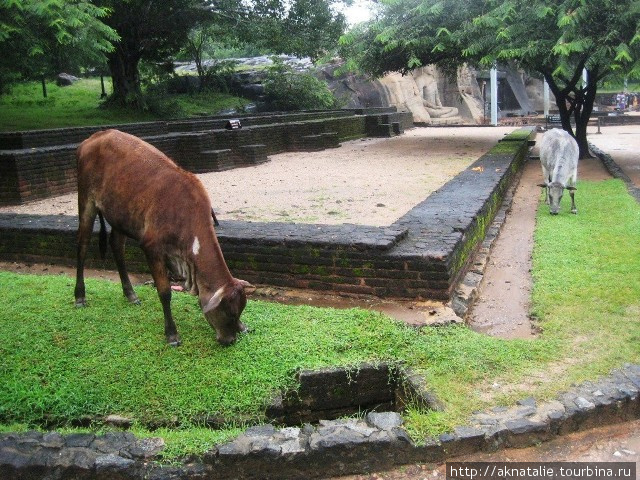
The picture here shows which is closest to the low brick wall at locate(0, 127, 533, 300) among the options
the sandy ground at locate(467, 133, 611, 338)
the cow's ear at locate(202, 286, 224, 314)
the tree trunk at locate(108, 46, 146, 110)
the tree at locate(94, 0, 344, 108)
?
the sandy ground at locate(467, 133, 611, 338)

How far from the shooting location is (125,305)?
523 centimetres

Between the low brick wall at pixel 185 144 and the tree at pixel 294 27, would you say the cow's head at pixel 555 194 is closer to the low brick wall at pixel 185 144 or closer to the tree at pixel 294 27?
the low brick wall at pixel 185 144

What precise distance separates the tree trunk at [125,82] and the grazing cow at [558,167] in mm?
14943

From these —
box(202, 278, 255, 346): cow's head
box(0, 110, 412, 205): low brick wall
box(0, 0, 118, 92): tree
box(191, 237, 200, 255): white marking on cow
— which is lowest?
box(202, 278, 255, 346): cow's head

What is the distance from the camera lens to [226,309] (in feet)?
13.5

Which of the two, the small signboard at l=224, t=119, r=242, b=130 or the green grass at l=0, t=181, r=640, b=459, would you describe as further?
the small signboard at l=224, t=119, r=242, b=130

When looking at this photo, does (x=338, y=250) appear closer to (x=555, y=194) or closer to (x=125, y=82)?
(x=555, y=194)

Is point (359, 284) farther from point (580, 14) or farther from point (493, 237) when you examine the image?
→ point (580, 14)

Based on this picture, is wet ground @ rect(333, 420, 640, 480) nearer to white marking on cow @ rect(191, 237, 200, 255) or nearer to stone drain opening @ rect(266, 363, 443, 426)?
stone drain opening @ rect(266, 363, 443, 426)

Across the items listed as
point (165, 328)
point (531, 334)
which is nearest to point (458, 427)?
point (531, 334)

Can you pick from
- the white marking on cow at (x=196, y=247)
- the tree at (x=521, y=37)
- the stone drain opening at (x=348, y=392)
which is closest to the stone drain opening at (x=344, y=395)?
the stone drain opening at (x=348, y=392)

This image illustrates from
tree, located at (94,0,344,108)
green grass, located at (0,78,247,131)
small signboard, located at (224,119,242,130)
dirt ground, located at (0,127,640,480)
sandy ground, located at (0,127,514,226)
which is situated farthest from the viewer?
tree, located at (94,0,344,108)

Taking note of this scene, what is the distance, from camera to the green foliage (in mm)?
25422

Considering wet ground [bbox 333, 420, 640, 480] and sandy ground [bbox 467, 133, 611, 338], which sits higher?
sandy ground [bbox 467, 133, 611, 338]
